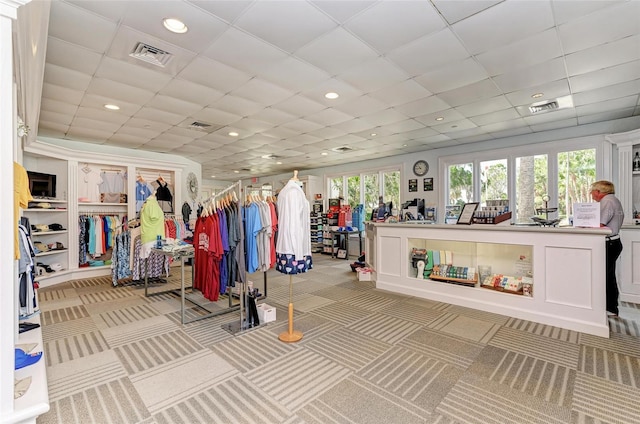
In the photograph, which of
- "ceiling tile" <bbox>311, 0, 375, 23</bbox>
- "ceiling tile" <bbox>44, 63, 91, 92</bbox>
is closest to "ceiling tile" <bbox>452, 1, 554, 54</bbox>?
"ceiling tile" <bbox>311, 0, 375, 23</bbox>

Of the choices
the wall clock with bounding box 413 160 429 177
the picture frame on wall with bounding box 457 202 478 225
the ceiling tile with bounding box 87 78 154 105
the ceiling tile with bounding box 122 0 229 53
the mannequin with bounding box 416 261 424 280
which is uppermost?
the ceiling tile with bounding box 122 0 229 53

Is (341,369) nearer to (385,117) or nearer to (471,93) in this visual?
(471,93)

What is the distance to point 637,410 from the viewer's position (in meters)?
1.93

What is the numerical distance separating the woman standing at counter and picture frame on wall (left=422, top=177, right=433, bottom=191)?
3.94 m

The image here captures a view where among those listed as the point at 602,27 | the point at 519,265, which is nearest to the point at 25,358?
the point at 519,265

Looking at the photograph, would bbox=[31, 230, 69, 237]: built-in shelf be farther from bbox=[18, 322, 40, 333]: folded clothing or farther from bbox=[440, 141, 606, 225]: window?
bbox=[440, 141, 606, 225]: window

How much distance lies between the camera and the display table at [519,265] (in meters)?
3.10

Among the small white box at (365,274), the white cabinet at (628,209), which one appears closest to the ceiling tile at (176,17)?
the small white box at (365,274)

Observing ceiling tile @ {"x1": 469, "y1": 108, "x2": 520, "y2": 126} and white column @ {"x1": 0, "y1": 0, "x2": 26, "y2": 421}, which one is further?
ceiling tile @ {"x1": 469, "y1": 108, "x2": 520, "y2": 126}

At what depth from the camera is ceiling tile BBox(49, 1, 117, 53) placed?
2.33 meters

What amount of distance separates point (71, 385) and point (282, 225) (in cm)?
211

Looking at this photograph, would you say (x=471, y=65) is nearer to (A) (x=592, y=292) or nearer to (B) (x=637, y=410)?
(A) (x=592, y=292)

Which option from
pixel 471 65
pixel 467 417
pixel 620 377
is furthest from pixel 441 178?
pixel 467 417

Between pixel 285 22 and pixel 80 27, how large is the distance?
1.77 meters
